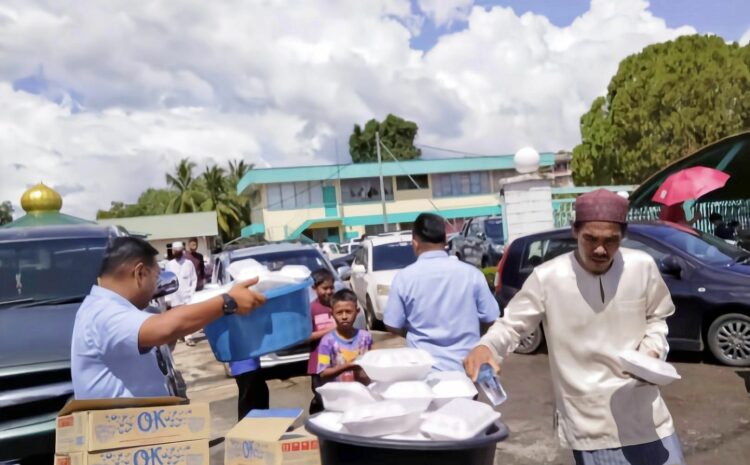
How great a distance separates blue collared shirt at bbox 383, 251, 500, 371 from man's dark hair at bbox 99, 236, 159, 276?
148 cm

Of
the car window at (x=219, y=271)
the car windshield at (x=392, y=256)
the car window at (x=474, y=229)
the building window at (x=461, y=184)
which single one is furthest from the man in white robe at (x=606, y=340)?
the building window at (x=461, y=184)

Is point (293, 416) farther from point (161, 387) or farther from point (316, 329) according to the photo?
point (316, 329)

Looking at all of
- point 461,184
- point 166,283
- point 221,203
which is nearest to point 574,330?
point 166,283

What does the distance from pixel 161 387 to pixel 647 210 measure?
1583 cm

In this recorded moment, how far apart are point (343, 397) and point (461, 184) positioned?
43.3m

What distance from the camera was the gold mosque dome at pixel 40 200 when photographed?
12.4 meters

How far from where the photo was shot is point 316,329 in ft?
17.4

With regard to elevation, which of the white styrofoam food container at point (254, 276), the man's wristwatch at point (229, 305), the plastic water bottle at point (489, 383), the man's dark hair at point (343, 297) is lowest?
the plastic water bottle at point (489, 383)

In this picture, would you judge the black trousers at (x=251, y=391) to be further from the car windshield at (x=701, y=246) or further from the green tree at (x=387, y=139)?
the green tree at (x=387, y=139)

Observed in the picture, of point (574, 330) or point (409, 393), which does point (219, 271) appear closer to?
point (574, 330)

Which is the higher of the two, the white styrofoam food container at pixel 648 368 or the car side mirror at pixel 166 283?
the car side mirror at pixel 166 283

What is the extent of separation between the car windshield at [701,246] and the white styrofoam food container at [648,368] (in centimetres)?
564

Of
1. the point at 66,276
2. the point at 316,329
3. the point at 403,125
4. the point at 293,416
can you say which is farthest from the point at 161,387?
the point at 403,125

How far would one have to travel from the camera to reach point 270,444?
2555mm
